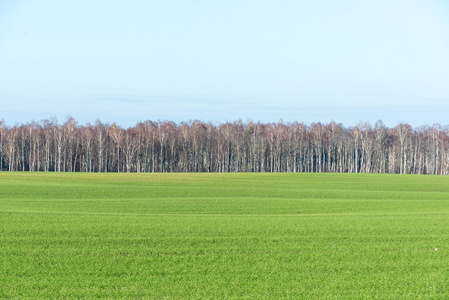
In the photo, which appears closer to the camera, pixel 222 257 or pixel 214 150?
pixel 222 257

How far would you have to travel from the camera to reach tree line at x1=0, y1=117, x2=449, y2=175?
10111cm

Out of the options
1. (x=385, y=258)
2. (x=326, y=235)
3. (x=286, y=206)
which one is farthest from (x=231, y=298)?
(x=286, y=206)

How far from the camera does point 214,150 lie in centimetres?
10606

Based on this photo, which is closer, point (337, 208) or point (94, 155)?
point (337, 208)

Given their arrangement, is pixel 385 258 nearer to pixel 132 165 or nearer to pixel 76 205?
pixel 76 205

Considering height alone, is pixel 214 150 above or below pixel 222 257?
above

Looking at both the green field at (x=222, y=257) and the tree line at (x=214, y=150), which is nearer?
the green field at (x=222, y=257)

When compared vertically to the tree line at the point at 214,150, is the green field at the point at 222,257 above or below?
below

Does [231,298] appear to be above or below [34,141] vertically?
below

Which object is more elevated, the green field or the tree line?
the tree line

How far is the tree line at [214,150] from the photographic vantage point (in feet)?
332

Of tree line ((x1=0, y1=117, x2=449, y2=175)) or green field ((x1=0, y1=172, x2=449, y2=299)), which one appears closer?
green field ((x1=0, y1=172, x2=449, y2=299))

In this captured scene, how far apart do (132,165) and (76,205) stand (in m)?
79.9

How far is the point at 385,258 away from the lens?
12.2 m
